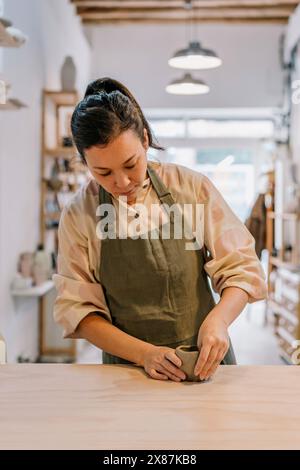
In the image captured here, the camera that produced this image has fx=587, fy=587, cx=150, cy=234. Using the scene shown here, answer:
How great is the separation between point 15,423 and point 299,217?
14.4 feet

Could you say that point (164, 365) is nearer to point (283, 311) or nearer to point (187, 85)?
point (283, 311)

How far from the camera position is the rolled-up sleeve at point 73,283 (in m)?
1.39

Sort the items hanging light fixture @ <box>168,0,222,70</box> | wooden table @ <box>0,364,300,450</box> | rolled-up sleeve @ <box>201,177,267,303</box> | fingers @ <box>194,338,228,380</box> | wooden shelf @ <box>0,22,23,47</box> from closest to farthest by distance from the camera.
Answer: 1. wooden table @ <box>0,364,300,450</box>
2. fingers @ <box>194,338,228,380</box>
3. rolled-up sleeve @ <box>201,177,267,303</box>
4. wooden shelf @ <box>0,22,23,47</box>
5. hanging light fixture @ <box>168,0,222,70</box>

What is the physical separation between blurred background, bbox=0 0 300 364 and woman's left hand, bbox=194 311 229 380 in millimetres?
1914

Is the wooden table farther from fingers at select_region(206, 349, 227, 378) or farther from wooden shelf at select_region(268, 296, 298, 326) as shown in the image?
wooden shelf at select_region(268, 296, 298, 326)

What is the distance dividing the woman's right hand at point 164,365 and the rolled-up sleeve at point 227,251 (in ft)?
0.86

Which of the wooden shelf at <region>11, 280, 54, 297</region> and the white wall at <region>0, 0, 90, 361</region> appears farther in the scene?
the wooden shelf at <region>11, 280, 54, 297</region>

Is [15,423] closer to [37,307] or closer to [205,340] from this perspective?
[205,340]

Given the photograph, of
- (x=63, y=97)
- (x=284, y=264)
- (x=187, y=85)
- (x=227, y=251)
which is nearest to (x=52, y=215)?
(x=63, y=97)

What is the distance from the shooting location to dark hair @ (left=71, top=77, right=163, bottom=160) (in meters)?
1.29

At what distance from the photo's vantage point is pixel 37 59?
13.8 feet

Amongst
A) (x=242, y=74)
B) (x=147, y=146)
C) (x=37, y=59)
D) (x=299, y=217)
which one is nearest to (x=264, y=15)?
(x=242, y=74)

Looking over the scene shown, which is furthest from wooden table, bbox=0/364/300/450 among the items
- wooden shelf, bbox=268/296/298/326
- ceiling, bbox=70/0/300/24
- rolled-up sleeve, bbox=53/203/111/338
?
ceiling, bbox=70/0/300/24
